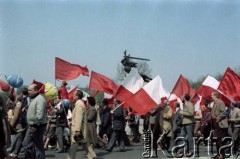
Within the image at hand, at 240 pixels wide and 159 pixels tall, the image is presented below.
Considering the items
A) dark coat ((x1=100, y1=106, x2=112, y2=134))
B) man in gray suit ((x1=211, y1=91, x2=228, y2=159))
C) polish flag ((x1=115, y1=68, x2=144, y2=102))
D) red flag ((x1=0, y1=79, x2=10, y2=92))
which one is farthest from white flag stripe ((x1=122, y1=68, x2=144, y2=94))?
red flag ((x1=0, y1=79, x2=10, y2=92))

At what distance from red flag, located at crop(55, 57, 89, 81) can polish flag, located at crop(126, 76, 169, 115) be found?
115 inches

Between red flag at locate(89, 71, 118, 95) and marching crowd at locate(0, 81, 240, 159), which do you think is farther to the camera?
red flag at locate(89, 71, 118, 95)

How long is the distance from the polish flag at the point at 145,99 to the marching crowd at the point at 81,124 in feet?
0.86

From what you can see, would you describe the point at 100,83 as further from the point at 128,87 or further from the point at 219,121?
the point at 219,121

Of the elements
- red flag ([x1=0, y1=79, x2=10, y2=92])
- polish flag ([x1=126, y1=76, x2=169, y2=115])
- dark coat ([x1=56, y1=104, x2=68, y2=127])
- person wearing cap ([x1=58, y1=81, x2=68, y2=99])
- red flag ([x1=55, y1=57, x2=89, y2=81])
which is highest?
red flag ([x1=55, y1=57, x2=89, y2=81])

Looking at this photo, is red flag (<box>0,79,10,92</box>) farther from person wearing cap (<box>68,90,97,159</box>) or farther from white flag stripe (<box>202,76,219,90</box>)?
white flag stripe (<box>202,76,219,90</box>)

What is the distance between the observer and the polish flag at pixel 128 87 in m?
15.3

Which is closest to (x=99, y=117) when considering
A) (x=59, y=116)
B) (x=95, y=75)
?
(x=95, y=75)

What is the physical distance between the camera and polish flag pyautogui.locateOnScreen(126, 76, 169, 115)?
1450 cm

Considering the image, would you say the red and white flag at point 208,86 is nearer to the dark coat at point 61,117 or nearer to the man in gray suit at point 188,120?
the man in gray suit at point 188,120

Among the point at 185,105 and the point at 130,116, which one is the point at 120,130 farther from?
the point at 130,116

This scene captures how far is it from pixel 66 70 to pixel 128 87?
8.50ft

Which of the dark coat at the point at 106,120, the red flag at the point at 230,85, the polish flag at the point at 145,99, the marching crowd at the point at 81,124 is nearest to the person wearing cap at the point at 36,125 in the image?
the marching crowd at the point at 81,124

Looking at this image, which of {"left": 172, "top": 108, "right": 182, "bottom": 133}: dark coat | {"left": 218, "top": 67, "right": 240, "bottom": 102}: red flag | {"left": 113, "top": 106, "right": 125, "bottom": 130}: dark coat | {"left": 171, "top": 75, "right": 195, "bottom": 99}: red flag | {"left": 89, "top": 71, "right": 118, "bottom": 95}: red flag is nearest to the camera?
{"left": 218, "top": 67, "right": 240, "bottom": 102}: red flag
